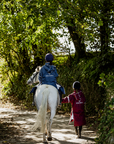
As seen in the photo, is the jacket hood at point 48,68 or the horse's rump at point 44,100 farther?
the jacket hood at point 48,68

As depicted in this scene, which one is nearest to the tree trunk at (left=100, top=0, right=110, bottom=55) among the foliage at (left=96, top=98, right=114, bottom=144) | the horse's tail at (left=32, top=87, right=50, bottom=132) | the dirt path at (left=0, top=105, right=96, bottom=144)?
the dirt path at (left=0, top=105, right=96, bottom=144)

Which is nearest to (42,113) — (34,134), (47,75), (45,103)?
(45,103)

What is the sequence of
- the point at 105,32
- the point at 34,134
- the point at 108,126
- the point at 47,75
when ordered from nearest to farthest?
the point at 108,126 < the point at 47,75 < the point at 34,134 < the point at 105,32

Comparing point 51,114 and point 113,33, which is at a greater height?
point 113,33

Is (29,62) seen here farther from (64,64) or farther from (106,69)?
(106,69)

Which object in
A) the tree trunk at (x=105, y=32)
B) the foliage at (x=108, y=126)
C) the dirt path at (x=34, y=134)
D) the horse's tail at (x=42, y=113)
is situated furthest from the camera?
the tree trunk at (x=105, y=32)

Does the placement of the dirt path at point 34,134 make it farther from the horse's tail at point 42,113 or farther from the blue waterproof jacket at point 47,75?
the blue waterproof jacket at point 47,75

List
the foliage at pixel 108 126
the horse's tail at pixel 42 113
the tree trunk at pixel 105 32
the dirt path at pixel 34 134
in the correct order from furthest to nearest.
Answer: the tree trunk at pixel 105 32 → the dirt path at pixel 34 134 → the horse's tail at pixel 42 113 → the foliage at pixel 108 126

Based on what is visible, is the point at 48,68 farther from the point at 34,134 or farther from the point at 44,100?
the point at 34,134


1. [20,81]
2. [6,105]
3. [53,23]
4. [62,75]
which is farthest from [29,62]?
[53,23]

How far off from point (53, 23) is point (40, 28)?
94 centimetres

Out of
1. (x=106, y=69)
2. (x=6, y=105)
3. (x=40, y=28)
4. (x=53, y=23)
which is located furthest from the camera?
(x=6, y=105)

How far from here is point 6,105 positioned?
13.5 m

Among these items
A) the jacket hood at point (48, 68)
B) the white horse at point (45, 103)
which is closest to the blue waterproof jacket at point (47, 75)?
the jacket hood at point (48, 68)
